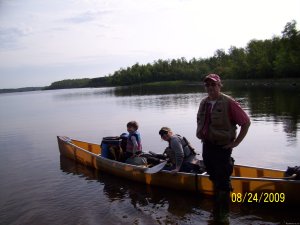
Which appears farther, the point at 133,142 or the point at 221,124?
the point at 133,142

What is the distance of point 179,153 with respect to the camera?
30.9ft

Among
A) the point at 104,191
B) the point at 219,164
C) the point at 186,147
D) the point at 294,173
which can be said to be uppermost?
the point at 219,164

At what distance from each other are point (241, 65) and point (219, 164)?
9519 centimetres

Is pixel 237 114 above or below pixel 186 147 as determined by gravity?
above

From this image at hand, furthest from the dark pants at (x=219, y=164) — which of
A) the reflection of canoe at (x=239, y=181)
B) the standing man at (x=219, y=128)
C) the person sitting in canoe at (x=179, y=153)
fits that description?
the person sitting in canoe at (x=179, y=153)

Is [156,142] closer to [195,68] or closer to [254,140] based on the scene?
[254,140]

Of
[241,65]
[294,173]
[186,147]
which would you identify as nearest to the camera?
[294,173]

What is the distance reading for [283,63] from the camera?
7119cm

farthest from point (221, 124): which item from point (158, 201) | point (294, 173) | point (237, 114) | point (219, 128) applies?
point (158, 201)

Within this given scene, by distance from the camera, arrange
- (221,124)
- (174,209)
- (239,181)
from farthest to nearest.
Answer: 1. (174,209)
2. (239,181)
3. (221,124)

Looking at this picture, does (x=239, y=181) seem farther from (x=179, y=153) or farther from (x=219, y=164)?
(x=219, y=164)

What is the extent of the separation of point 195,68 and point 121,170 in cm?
12856
